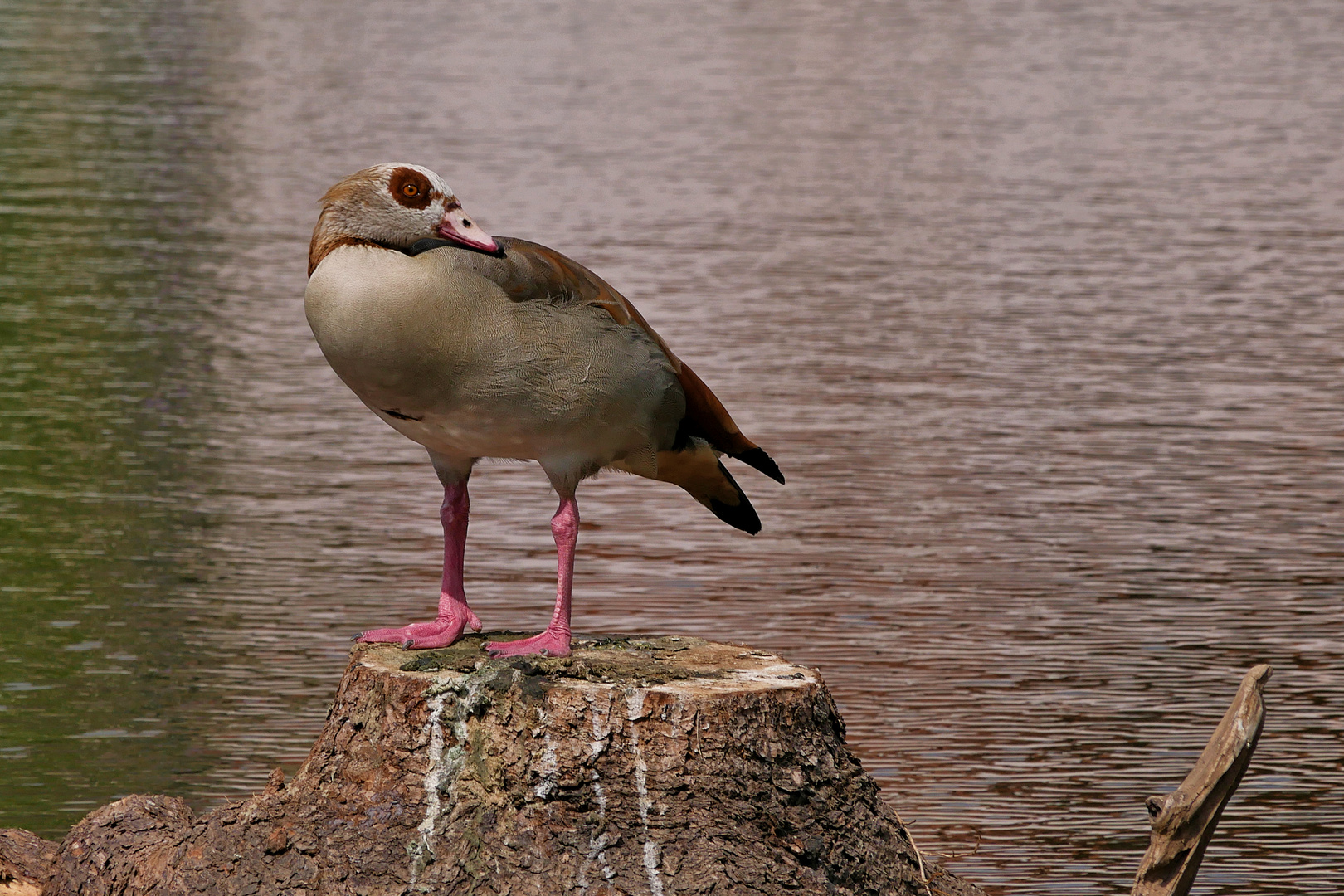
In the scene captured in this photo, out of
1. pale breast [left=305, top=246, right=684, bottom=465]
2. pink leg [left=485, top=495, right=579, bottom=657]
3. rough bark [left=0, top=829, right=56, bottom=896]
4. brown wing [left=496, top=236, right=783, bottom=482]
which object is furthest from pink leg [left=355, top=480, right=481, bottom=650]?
rough bark [left=0, top=829, right=56, bottom=896]

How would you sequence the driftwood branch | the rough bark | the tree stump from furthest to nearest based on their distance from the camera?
the rough bark, the tree stump, the driftwood branch

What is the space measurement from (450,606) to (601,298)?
43.9 inches

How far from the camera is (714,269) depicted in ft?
65.7

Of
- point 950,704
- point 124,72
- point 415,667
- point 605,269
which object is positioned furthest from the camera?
point 124,72

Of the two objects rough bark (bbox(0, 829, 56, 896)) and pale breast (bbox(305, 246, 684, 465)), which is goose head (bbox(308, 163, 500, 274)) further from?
rough bark (bbox(0, 829, 56, 896))

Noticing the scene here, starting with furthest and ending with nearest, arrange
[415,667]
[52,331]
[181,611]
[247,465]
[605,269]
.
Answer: [605,269] < [52,331] < [247,465] < [181,611] < [415,667]

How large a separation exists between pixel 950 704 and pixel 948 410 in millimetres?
5941

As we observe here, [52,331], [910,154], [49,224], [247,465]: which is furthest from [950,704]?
[910,154]

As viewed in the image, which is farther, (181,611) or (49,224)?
A: (49,224)

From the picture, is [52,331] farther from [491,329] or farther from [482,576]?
[491,329]

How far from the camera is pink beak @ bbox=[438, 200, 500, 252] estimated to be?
6379 mm

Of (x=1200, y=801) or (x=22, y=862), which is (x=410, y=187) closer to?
(x=22, y=862)

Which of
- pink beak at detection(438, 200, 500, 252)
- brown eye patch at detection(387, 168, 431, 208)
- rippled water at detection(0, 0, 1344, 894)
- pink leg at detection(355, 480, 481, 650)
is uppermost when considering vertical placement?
brown eye patch at detection(387, 168, 431, 208)

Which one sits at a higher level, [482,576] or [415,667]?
[415,667]
